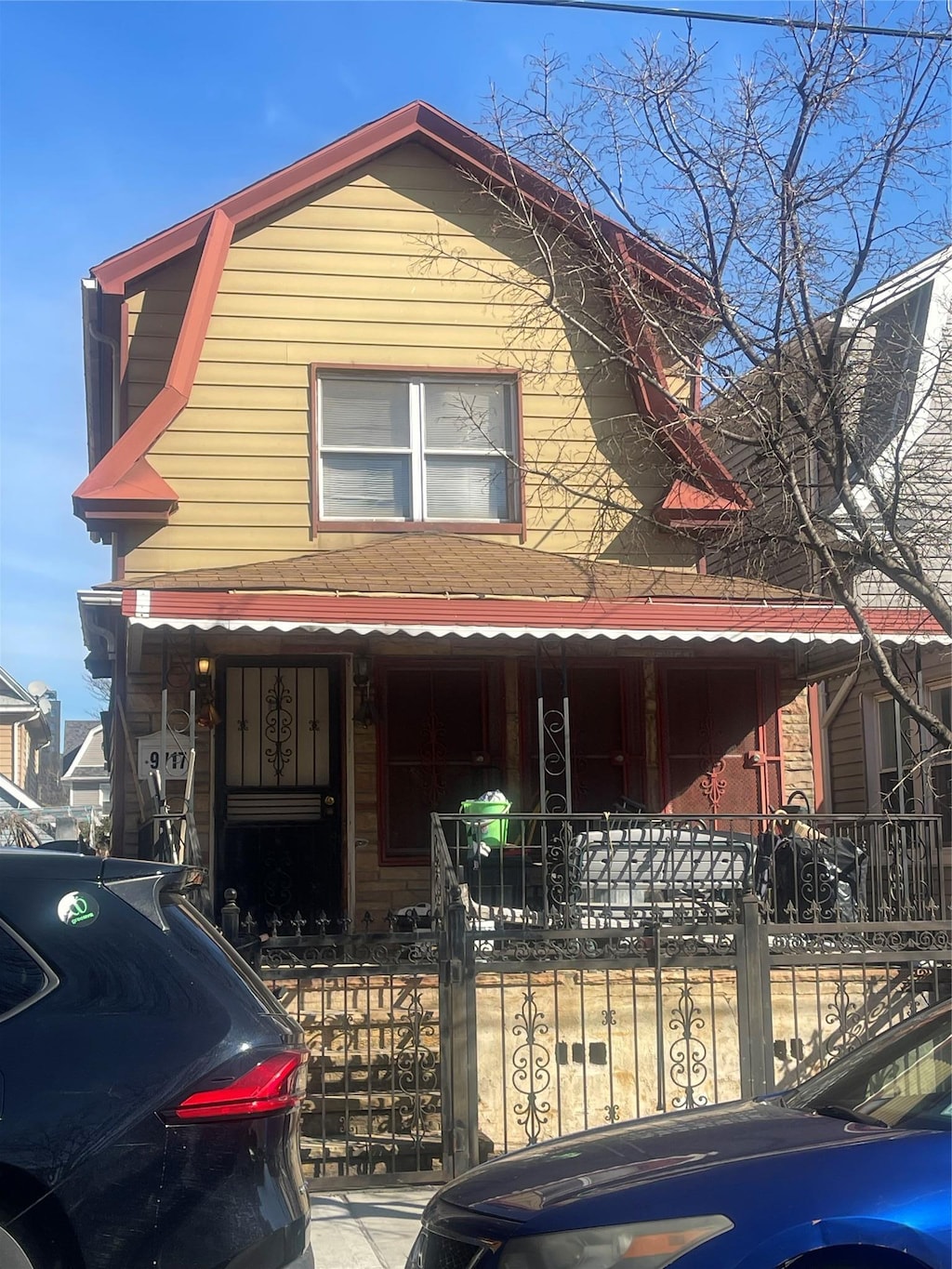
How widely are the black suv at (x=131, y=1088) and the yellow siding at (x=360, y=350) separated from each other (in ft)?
23.7

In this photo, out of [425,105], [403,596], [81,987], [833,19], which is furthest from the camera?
[425,105]

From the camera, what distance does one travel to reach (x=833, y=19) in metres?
8.86

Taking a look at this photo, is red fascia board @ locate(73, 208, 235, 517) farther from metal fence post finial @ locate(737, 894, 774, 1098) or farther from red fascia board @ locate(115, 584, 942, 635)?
metal fence post finial @ locate(737, 894, 774, 1098)

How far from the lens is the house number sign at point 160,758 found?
10.0m

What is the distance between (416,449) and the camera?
1145cm

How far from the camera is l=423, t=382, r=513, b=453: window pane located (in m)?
11.6

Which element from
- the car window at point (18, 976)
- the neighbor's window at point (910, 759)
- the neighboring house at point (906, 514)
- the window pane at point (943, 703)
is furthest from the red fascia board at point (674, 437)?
the car window at point (18, 976)

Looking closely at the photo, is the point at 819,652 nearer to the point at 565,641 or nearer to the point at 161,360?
the point at 565,641

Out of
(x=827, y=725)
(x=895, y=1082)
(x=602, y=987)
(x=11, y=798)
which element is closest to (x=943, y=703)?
(x=827, y=725)

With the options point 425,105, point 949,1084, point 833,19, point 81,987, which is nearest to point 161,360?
point 425,105

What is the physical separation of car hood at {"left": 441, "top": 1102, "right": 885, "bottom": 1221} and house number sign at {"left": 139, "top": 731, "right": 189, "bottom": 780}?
20.5ft

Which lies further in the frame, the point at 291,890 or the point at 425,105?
the point at 425,105

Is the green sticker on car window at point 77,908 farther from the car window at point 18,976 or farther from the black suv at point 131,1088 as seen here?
the car window at point 18,976

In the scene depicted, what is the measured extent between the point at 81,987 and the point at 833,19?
26.4 feet
